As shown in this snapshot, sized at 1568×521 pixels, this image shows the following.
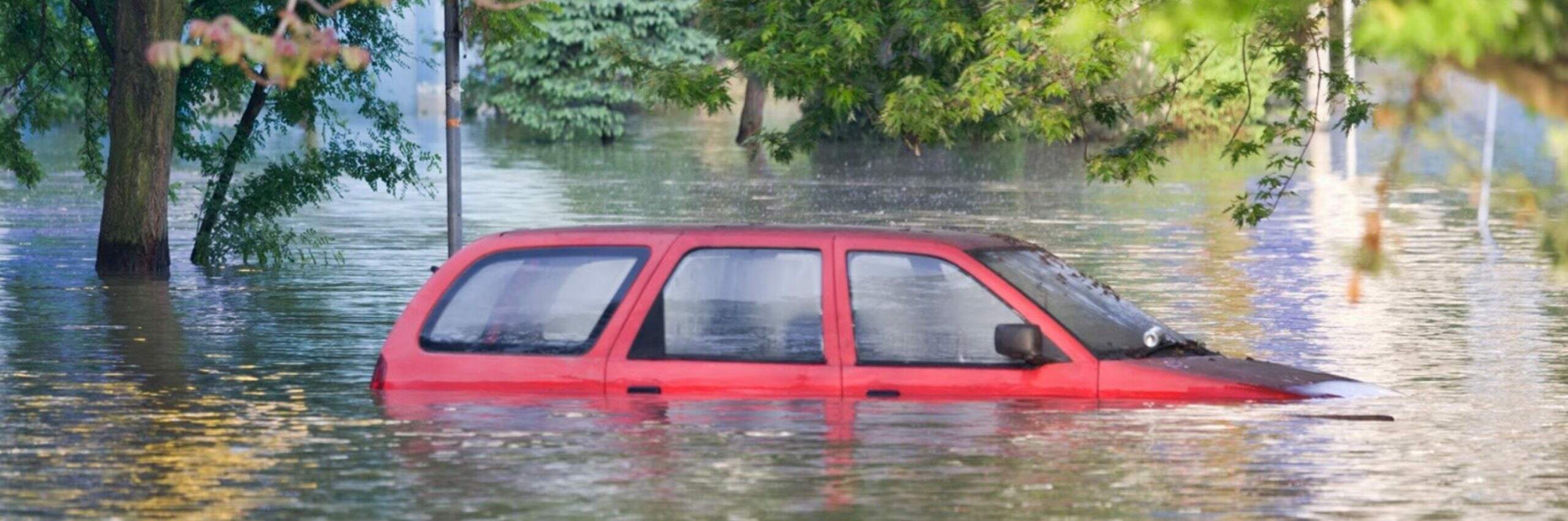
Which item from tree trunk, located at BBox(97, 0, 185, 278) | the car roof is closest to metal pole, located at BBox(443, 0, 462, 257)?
tree trunk, located at BBox(97, 0, 185, 278)

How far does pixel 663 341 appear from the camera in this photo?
1192cm

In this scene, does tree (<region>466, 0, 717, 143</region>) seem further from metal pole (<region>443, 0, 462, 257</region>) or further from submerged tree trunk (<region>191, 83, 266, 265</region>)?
metal pole (<region>443, 0, 462, 257</region>)

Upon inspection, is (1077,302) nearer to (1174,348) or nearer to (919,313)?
(1174,348)

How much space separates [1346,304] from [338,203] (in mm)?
21410

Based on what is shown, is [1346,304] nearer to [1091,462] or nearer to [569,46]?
[1091,462]

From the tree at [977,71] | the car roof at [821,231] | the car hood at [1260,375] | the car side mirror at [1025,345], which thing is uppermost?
the tree at [977,71]

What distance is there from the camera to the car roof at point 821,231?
1189 cm

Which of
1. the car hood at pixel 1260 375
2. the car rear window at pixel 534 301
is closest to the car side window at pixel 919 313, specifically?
the car hood at pixel 1260 375

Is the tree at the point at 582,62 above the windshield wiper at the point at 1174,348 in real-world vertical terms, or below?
above

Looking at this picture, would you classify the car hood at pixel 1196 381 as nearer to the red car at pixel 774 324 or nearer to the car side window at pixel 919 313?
the red car at pixel 774 324

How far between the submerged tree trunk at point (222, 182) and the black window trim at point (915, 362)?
17001 mm

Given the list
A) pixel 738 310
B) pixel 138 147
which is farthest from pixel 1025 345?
pixel 138 147

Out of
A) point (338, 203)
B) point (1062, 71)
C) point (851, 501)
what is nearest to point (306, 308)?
point (1062, 71)

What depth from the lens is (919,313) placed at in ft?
38.4
